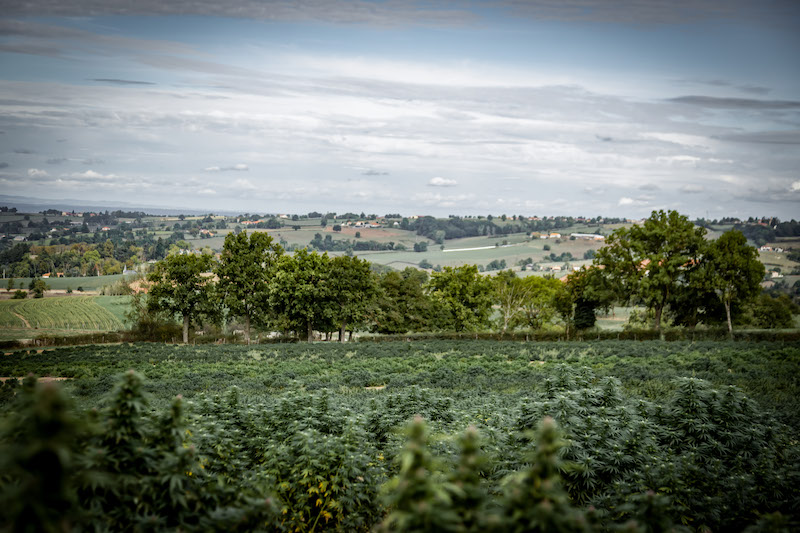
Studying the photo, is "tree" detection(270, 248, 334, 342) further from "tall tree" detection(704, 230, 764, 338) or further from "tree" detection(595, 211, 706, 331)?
"tall tree" detection(704, 230, 764, 338)

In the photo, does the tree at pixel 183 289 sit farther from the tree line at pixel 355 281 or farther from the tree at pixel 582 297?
the tree at pixel 582 297

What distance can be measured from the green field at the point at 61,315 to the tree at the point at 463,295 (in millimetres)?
45316

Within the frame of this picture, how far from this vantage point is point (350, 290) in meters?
57.8

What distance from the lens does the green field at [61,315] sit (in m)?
56.4

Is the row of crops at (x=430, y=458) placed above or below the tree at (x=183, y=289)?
above

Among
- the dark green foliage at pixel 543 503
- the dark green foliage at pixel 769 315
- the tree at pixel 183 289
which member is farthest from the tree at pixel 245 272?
the dark green foliage at pixel 769 315

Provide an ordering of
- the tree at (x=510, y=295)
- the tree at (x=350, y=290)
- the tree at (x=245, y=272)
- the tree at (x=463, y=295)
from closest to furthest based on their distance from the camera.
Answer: the tree at (x=245, y=272) → the tree at (x=350, y=290) → the tree at (x=463, y=295) → the tree at (x=510, y=295)

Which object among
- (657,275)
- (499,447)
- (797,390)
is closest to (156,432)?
(499,447)

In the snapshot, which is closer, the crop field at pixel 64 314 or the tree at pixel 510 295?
the crop field at pixel 64 314

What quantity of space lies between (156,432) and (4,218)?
13811 cm

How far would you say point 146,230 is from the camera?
584ft

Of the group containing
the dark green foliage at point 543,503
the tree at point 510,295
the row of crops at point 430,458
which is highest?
the dark green foliage at point 543,503

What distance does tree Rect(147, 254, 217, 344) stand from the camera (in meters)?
54.3

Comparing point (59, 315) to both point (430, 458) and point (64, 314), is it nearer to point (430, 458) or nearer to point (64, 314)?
point (64, 314)
